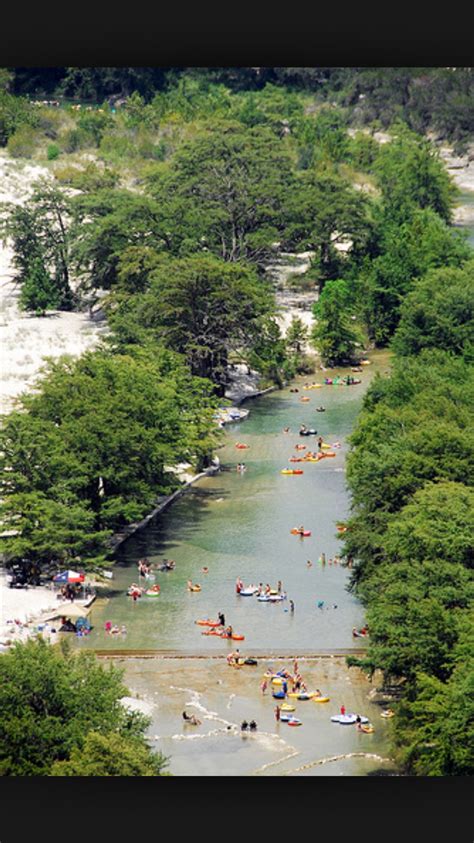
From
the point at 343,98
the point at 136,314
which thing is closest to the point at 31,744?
the point at 136,314

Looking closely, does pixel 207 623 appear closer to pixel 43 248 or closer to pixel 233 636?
pixel 233 636

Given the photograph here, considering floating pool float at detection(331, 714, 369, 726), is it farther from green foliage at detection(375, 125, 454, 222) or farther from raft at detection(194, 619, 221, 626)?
green foliage at detection(375, 125, 454, 222)

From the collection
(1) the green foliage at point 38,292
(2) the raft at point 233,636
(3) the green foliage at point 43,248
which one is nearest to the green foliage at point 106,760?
(2) the raft at point 233,636

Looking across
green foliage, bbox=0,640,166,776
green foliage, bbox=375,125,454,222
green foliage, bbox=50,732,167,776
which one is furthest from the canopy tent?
green foliage, bbox=375,125,454,222

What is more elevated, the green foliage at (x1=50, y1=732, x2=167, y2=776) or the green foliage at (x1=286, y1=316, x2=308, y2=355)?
the green foliage at (x1=50, y1=732, x2=167, y2=776)

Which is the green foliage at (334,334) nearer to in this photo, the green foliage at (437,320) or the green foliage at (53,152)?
the green foliage at (437,320)

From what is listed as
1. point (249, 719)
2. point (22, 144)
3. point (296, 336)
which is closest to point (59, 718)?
point (249, 719)

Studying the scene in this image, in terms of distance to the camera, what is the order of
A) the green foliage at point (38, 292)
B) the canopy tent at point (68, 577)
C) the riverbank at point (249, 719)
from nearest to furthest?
the riverbank at point (249, 719)
the canopy tent at point (68, 577)
the green foliage at point (38, 292)

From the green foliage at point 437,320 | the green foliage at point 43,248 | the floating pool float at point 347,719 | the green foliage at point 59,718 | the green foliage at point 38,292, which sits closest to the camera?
the green foliage at point 59,718
